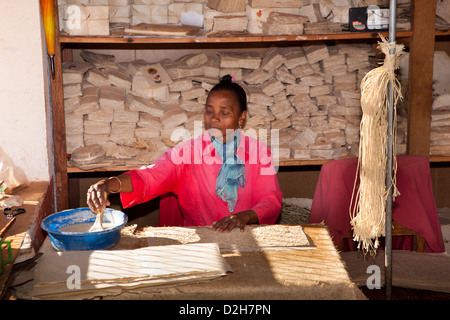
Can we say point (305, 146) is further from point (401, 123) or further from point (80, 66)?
point (80, 66)

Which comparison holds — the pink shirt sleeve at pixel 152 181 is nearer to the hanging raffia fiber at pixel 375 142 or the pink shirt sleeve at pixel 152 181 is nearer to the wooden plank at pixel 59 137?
the wooden plank at pixel 59 137

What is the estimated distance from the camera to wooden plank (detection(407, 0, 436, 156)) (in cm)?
320

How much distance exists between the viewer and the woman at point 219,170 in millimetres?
2697

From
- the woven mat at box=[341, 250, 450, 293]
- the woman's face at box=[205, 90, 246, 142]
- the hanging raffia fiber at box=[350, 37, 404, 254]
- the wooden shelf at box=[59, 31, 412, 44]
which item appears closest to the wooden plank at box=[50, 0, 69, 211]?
the wooden shelf at box=[59, 31, 412, 44]

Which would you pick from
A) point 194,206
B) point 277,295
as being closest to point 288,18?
point 194,206

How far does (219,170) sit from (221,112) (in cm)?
33

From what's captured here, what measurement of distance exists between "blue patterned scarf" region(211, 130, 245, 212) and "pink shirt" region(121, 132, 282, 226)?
0.09ft

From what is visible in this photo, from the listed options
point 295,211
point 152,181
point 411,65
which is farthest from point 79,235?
point 411,65

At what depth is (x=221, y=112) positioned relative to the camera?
2.70 metres

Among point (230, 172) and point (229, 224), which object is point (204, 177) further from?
point (229, 224)

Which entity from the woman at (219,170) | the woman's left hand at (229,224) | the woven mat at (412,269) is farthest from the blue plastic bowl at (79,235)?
the woven mat at (412,269)

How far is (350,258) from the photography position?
2.66 meters

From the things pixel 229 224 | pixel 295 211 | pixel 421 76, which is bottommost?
pixel 295 211

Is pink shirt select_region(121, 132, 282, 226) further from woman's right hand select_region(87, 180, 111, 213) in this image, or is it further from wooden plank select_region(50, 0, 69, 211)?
wooden plank select_region(50, 0, 69, 211)
